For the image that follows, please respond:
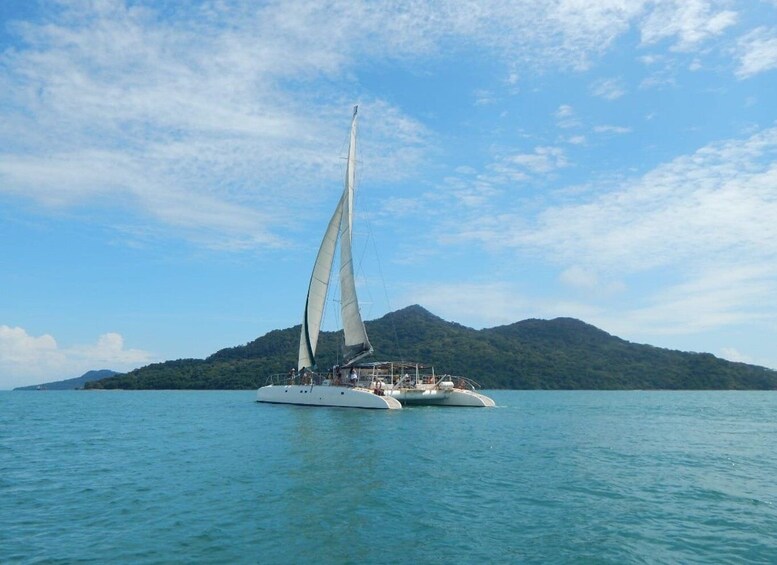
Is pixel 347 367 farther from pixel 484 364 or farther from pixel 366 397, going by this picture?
pixel 484 364

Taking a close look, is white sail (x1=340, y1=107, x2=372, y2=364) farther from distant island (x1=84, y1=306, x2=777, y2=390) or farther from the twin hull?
distant island (x1=84, y1=306, x2=777, y2=390)

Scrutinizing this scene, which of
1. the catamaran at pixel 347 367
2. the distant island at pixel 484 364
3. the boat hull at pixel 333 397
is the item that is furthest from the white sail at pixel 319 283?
the distant island at pixel 484 364

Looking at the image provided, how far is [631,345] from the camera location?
188 m

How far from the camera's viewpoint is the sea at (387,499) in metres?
11.4

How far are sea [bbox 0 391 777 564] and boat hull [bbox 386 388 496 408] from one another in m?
17.1

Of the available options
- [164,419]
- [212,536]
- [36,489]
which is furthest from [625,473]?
[164,419]

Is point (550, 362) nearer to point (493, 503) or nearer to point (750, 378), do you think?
point (750, 378)

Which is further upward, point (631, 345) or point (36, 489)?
point (631, 345)

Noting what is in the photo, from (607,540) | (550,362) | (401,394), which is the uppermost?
(550,362)

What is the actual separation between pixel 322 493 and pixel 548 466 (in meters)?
8.81

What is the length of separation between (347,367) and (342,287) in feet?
22.6

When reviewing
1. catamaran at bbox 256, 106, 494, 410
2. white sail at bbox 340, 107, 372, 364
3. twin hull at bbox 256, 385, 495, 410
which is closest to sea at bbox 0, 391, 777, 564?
twin hull at bbox 256, 385, 495, 410

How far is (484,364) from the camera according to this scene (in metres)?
139

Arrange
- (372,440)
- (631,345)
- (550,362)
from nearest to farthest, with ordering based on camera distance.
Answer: (372,440)
(550,362)
(631,345)
